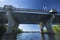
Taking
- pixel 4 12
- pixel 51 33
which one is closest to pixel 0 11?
pixel 4 12

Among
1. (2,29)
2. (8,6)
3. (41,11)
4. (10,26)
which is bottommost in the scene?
(2,29)

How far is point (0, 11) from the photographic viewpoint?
33125mm

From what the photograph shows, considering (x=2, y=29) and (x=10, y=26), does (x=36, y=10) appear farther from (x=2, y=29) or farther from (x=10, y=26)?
(x=2, y=29)

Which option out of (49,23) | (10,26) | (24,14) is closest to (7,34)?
(10,26)

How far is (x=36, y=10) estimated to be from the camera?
34.1m

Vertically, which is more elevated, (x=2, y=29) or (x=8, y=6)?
(x=8, y=6)

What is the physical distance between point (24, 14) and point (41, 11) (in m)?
4.13

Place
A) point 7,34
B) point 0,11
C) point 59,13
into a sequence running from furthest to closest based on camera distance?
point 59,13, point 0,11, point 7,34

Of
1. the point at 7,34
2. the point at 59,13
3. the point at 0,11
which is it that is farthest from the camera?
the point at 59,13

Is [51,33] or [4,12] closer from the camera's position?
[4,12]

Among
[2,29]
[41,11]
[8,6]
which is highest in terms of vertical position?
[8,6]

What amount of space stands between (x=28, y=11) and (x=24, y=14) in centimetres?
178

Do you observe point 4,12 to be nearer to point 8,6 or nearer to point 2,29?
point 8,6

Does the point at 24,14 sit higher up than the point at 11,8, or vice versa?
the point at 11,8
